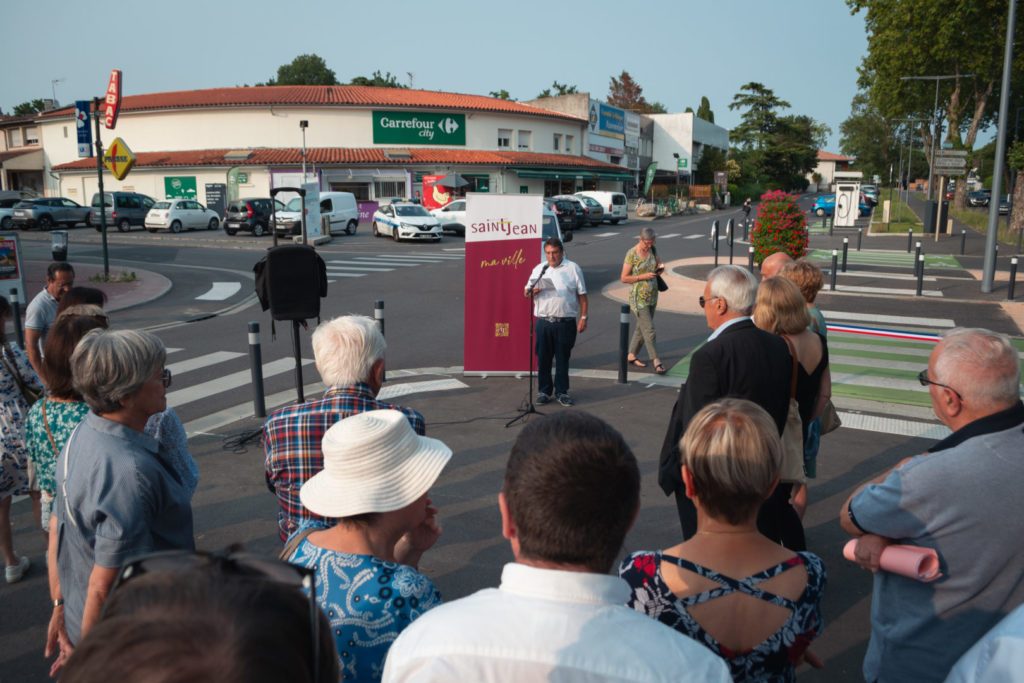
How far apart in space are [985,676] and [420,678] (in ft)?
4.12

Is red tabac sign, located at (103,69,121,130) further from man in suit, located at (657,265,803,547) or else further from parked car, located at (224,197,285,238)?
man in suit, located at (657,265,803,547)

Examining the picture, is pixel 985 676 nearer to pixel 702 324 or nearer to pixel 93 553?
pixel 93 553

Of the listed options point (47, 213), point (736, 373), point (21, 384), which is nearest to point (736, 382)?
point (736, 373)

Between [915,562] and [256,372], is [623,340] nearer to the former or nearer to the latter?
[256,372]

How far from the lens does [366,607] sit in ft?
7.07

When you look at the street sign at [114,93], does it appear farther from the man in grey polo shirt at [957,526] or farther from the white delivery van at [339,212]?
the man in grey polo shirt at [957,526]

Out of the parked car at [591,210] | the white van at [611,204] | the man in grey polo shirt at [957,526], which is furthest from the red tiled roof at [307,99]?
the man in grey polo shirt at [957,526]

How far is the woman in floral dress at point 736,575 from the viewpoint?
223 cm

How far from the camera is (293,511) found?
3.27m

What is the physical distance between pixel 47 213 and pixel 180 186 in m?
10.7

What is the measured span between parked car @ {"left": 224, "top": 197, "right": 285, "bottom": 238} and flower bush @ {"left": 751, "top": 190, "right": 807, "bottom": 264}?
2350 cm

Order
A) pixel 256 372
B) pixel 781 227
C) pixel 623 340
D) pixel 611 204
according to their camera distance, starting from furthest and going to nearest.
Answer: pixel 611 204 → pixel 781 227 → pixel 623 340 → pixel 256 372

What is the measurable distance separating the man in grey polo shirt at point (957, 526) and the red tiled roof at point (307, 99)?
5000cm

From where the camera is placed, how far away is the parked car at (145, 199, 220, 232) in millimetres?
36688
